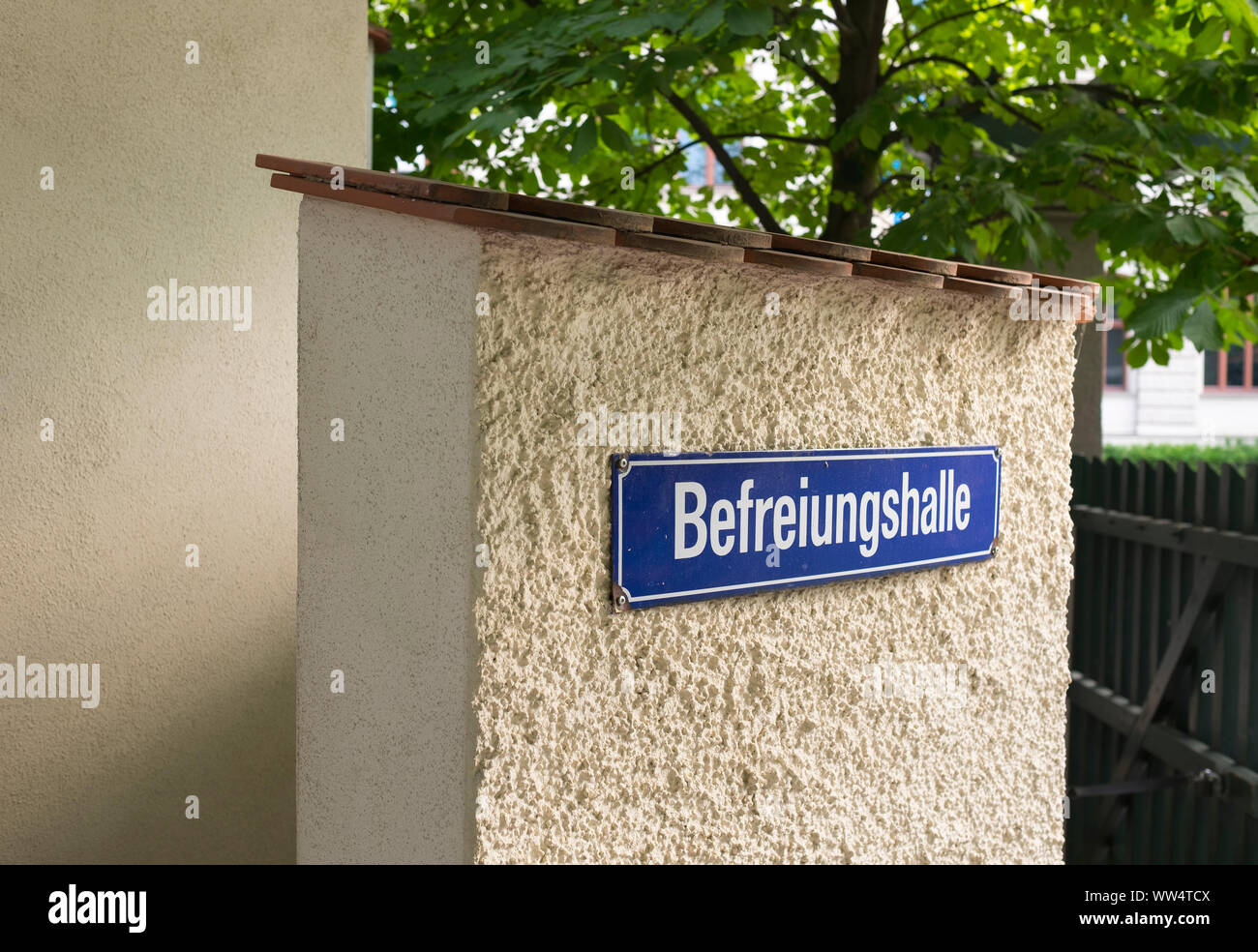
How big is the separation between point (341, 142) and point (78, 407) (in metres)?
1.21

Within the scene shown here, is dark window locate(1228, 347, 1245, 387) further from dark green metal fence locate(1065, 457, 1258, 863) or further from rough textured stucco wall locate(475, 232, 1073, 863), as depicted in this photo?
rough textured stucco wall locate(475, 232, 1073, 863)

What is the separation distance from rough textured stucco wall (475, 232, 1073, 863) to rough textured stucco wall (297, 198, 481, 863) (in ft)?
0.19

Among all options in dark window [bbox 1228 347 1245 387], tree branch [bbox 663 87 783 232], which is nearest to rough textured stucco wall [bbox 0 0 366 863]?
tree branch [bbox 663 87 783 232]

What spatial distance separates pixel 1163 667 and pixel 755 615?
331 centimetres

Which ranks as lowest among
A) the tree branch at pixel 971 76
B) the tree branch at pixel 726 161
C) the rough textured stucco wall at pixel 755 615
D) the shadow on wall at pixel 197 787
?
the shadow on wall at pixel 197 787

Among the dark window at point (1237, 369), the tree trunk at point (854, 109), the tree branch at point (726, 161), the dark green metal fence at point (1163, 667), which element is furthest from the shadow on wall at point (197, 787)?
the dark window at point (1237, 369)

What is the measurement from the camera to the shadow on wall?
9.71ft

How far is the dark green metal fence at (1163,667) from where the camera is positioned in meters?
3.96

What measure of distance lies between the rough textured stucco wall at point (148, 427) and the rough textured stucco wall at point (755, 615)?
191cm

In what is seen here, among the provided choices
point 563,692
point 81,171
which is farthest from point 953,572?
point 81,171

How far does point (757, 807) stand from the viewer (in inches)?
73.5

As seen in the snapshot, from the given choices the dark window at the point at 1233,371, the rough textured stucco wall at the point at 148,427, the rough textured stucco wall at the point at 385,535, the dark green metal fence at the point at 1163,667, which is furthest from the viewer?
the dark window at the point at 1233,371

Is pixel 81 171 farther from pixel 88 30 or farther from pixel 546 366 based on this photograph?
pixel 546 366

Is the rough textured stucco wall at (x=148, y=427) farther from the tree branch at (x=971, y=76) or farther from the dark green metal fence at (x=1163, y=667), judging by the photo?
the tree branch at (x=971, y=76)
